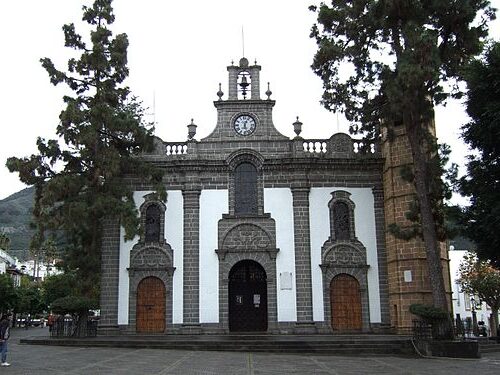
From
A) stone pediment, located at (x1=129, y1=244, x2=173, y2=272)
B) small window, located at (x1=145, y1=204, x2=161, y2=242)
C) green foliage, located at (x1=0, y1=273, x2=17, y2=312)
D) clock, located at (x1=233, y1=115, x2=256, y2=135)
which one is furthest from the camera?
green foliage, located at (x1=0, y1=273, x2=17, y2=312)

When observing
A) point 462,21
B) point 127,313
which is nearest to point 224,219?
point 127,313

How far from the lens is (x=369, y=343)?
1931 centimetres

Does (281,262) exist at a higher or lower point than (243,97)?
lower

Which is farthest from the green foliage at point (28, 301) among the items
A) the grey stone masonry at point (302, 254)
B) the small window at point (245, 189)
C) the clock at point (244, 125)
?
the grey stone masonry at point (302, 254)

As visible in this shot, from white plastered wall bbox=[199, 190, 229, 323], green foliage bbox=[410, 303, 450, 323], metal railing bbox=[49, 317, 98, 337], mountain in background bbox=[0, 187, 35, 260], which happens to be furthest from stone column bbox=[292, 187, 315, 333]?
mountain in background bbox=[0, 187, 35, 260]

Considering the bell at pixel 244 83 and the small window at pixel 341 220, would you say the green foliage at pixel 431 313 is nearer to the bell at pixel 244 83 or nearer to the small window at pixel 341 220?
the small window at pixel 341 220

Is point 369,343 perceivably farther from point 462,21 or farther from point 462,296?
point 462,296

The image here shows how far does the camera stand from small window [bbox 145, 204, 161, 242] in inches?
1022

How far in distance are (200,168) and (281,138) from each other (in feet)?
13.3

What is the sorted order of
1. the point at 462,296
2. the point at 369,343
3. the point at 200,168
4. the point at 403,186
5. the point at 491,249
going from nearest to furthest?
1. the point at 491,249
2. the point at 369,343
3. the point at 403,186
4. the point at 200,168
5. the point at 462,296

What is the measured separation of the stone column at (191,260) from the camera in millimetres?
24844

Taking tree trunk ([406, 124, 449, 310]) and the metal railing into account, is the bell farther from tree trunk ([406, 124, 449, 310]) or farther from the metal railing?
the metal railing

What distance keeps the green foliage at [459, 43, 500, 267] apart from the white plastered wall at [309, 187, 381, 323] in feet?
31.3

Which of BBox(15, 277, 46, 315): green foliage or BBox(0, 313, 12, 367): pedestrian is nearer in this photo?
BBox(0, 313, 12, 367): pedestrian
